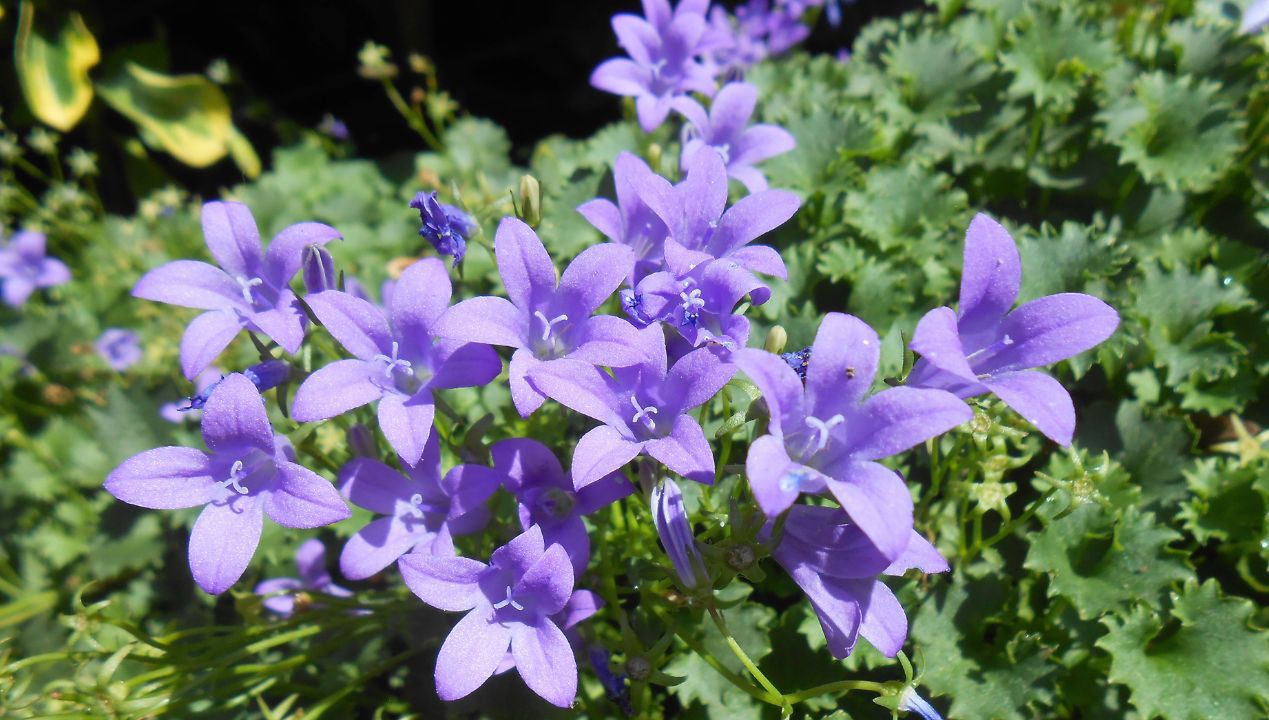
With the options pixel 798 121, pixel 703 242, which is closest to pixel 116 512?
pixel 703 242

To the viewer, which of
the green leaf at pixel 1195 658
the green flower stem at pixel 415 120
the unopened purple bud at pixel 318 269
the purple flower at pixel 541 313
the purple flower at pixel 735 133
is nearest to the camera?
the purple flower at pixel 541 313

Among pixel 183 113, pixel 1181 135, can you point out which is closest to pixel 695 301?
pixel 1181 135

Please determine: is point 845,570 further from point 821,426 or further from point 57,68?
point 57,68

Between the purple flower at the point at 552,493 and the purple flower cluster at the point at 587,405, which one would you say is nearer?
the purple flower cluster at the point at 587,405

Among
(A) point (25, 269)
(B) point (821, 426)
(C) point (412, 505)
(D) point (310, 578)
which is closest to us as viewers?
(B) point (821, 426)

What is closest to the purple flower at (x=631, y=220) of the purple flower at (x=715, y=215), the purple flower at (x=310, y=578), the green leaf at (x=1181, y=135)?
the purple flower at (x=715, y=215)

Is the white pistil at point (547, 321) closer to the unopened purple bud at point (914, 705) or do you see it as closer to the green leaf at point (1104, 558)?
the unopened purple bud at point (914, 705)

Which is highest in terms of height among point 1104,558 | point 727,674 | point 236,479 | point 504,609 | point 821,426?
point 821,426
